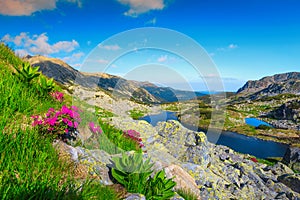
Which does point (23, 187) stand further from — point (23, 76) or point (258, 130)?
point (258, 130)

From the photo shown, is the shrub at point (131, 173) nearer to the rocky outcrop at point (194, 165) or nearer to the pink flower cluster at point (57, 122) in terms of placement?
the pink flower cluster at point (57, 122)

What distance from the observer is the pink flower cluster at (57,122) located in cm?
534

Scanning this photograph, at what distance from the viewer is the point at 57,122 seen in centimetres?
570

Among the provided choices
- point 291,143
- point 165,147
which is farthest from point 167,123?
point 291,143

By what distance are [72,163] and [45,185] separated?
5.26 feet

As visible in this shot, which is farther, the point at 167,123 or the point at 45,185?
the point at 167,123

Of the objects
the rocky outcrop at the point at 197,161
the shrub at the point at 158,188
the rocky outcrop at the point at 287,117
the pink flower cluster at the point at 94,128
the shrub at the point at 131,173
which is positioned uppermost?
the pink flower cluster at the point at 94,128

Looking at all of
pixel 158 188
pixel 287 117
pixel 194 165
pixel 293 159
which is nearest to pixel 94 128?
pixel 158 188

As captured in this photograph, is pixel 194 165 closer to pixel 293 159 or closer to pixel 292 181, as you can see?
pixel 292 181

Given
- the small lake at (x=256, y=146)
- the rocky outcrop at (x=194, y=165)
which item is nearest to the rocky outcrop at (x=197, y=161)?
the rocky outcrop at (x=194, y=165)

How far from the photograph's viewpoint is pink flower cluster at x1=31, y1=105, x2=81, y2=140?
534cm

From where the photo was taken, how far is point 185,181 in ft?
31.0

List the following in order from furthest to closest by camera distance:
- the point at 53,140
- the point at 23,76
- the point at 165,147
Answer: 1. the point at 165,147
2. the point at 23,76
3. the point at 53,140

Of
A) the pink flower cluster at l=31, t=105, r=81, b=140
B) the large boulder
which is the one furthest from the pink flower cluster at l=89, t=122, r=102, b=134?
the large boulder
